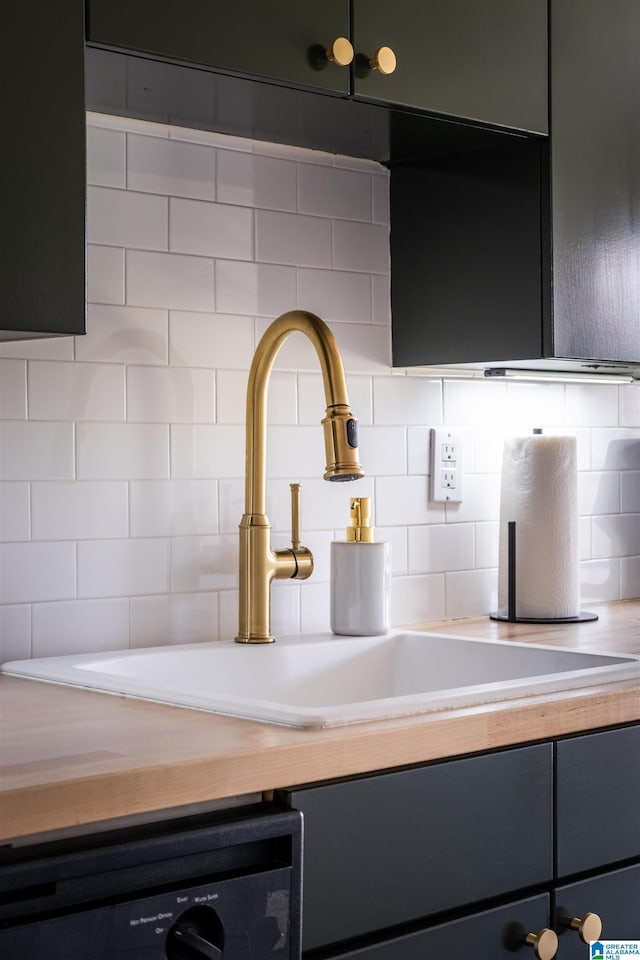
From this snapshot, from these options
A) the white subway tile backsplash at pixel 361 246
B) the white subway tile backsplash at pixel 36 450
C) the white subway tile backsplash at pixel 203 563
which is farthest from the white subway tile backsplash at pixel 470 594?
the white subway tile backsplash at pixel 36 450

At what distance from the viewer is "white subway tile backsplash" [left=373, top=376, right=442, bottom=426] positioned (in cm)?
220

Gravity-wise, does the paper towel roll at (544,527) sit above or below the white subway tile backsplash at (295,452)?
below

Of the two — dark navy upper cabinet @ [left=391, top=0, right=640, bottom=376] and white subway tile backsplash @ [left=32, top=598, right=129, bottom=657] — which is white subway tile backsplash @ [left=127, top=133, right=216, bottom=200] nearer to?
dark navy upper cabinet @ [left=391, top=0, right=640, bottom=376]

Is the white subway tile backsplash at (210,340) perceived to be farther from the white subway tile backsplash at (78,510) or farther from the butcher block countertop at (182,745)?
the butcher block countertop at (182,745)

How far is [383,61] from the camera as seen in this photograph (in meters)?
1.71

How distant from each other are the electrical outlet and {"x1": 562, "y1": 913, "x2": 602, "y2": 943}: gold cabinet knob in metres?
0.92

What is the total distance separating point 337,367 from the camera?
185 centimetres

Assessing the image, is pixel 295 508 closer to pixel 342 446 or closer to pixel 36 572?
pixel 342 446

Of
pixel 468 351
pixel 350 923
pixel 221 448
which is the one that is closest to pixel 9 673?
pixel 221 448

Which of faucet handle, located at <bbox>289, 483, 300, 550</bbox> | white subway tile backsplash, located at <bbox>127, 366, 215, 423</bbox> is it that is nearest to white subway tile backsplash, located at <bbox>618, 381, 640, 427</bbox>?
faucet handle, located at <bbox>289, 483, 300, 550</bbox>

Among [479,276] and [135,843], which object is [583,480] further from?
[135,843]

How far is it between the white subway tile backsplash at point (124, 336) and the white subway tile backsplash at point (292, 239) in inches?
9.3

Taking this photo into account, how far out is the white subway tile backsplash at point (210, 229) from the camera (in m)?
1.93

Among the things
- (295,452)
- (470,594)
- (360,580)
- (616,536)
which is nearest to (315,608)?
(360,580)
